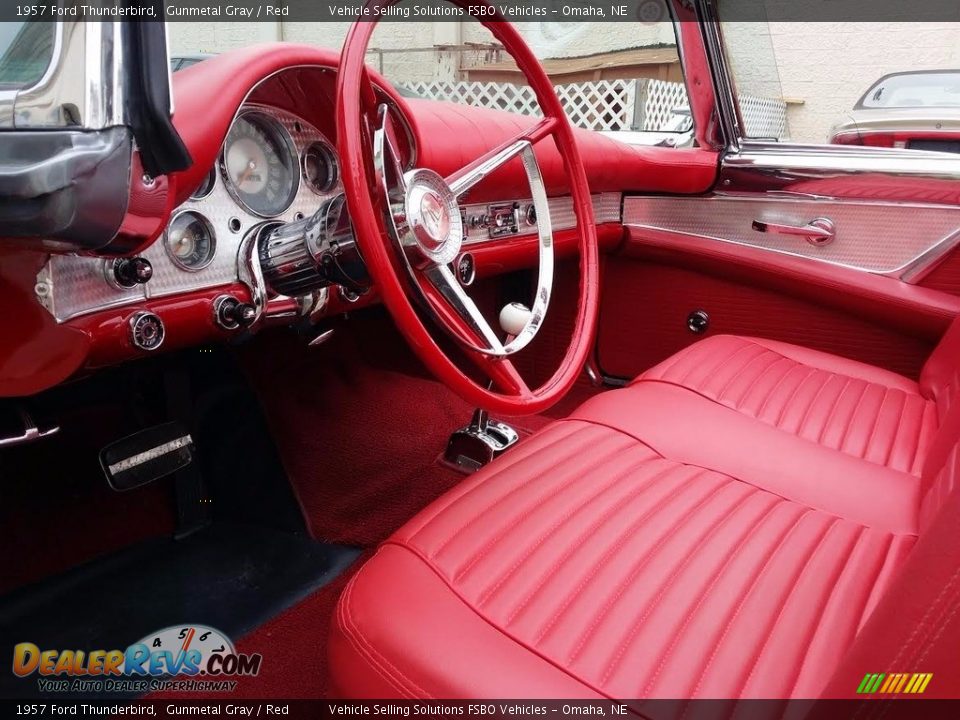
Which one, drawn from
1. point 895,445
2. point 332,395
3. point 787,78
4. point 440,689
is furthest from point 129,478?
point 787,78

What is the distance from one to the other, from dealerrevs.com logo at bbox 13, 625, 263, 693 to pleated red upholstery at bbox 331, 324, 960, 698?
54cm

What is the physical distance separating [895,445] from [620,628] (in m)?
0.71

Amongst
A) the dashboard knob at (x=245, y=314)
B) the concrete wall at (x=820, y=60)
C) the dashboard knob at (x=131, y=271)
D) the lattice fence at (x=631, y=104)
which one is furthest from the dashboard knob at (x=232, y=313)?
the concrete wall at (x=820, y=60)

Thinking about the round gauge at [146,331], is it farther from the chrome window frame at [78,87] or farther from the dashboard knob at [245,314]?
the chrome window frame at [78,87]

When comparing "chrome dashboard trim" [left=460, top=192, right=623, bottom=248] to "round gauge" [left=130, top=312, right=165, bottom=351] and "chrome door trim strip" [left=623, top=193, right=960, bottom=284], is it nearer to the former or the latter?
"chrome door trim strip" [left=623, top=193, right=960, bottom=284]

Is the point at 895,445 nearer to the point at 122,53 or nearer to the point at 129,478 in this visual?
the point at 122,53

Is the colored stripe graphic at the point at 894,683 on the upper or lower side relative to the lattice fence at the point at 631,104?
lower

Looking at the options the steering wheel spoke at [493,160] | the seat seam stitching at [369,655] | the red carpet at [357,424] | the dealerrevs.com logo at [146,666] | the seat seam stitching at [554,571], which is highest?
the steering wheel spoke at [493,160]

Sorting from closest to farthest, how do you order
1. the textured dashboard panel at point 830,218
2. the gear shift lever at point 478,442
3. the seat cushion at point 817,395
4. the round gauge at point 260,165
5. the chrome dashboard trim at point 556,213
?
1. the round gauge at point 260,165
2. the seat cushion at point 817,395
3. the chrome dashboard trim at point 556,213
4. the gear shift lever at point 478,442
5. the textured dashboard panel at point 830,218

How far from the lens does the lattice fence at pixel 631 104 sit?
194 cm

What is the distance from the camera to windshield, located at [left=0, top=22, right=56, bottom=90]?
67 centimetres

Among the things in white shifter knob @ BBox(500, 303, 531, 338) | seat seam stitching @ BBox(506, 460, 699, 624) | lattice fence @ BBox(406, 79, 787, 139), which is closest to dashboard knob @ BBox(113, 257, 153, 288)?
white shifter knob @ BBox(500, 303, 531, 338)

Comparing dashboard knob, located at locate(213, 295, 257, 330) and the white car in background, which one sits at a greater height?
the white car in background

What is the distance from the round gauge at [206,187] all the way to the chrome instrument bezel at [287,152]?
18 millimetres
